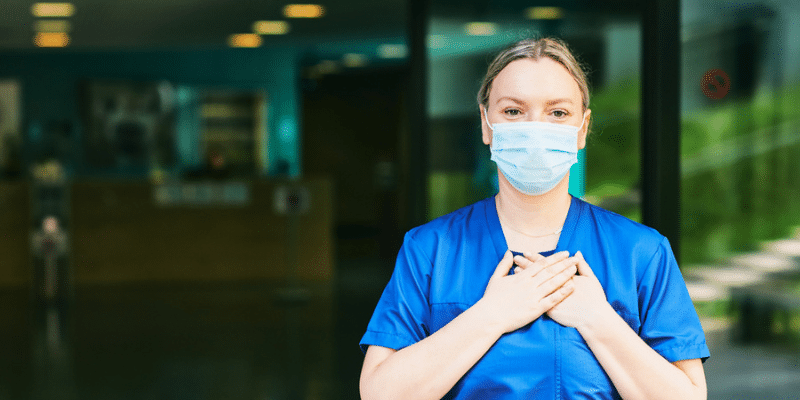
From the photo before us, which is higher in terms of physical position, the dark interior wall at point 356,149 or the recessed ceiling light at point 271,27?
the recessed ceiling light at point 271,27

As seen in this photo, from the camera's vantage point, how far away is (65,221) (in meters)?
6.70

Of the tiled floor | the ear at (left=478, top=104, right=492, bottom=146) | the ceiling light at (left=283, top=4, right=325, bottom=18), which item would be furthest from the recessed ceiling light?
the ear at (left=478, top=104, right=492, bottom=146)

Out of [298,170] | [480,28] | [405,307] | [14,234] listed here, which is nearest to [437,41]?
[480,28]

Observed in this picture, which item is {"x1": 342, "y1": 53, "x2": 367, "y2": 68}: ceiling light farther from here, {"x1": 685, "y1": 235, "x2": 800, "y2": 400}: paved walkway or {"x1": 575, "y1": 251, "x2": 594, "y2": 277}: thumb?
{"x1": 575, "y1": 251, "x2": 594, "y2": 277}: thumb

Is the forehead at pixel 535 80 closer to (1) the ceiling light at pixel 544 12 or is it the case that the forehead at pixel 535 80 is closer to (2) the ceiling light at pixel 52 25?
(1) the ceiling light at pixel 544 12

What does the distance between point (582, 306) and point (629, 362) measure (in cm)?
10

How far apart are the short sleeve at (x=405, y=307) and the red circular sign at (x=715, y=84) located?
1739 mm

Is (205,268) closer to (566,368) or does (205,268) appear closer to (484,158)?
(484,158)

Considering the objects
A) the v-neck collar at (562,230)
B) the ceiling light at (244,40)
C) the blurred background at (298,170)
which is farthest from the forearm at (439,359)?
the ceiling light at (244,40)

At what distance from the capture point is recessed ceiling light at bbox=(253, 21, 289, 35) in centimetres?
714

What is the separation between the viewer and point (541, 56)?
3.39ft

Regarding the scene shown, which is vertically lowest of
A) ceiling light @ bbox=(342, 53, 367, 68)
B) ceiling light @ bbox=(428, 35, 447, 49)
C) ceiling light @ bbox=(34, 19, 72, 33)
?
ceiling light @ bbox=(428, 35, 447, 49)

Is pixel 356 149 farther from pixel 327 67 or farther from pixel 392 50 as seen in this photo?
pixel 392 50

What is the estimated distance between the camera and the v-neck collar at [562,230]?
1089 mm
